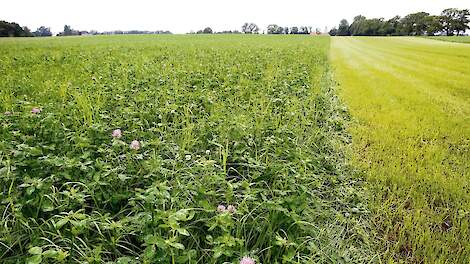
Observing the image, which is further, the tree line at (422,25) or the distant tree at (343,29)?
the distant tree at (343,29)


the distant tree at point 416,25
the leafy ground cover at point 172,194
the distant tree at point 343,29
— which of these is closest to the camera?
the leafy ground cover at point 172,194

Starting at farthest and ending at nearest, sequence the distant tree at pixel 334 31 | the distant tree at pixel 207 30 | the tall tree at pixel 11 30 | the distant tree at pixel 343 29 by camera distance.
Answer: the distant tree at pixel 334 31 → the distant tree at pixel 343 29 → the distant tree at pixel 207 30 → the tall tree at pixel 11 30

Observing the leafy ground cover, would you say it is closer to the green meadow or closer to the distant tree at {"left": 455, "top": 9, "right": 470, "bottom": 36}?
the green meadow

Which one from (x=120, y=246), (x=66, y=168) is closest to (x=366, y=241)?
(x=120, y=246)

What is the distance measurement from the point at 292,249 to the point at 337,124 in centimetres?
318

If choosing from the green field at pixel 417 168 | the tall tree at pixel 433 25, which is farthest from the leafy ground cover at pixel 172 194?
the tall tree at pixel 433 25

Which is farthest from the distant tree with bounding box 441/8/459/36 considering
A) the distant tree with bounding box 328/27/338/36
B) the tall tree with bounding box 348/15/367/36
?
the distant tree with bounding box 328/27/338/36

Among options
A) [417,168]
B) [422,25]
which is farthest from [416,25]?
[417,168]

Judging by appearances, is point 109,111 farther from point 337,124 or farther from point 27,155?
point 337,124

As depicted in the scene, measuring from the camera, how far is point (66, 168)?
227 centimetres

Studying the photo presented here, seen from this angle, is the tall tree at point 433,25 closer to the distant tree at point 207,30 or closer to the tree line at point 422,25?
the tree line at point 422,25

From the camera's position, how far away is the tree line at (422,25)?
7988 centimetres

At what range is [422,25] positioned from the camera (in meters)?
81.8

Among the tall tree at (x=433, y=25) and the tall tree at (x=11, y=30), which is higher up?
the tall tree at (x=11, y=30)
